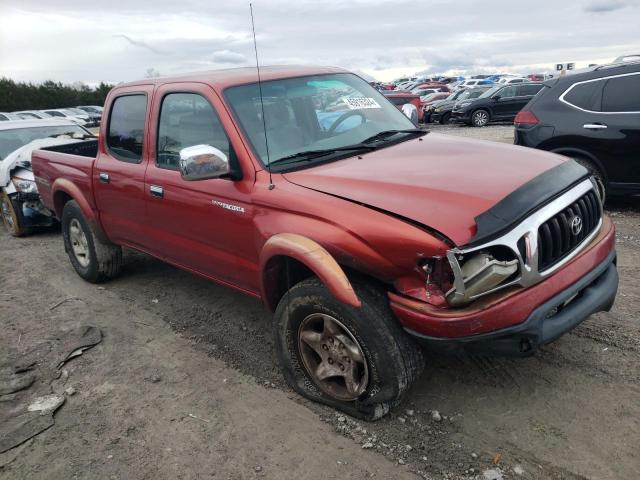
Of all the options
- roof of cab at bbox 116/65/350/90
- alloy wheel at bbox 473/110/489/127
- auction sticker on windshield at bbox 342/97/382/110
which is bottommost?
alloy wheel at bbox 473/110/489/127

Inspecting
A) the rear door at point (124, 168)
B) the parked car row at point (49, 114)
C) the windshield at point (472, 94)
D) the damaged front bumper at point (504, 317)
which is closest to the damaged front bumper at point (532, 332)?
the damaged front bumper at point (504, 317)

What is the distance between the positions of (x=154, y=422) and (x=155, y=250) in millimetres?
1629

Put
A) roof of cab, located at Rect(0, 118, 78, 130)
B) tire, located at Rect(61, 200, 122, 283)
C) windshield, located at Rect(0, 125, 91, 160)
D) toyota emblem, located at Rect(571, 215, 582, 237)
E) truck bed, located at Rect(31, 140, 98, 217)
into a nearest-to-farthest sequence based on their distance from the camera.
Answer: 1. toyota emblem, located at Rect(571, 215, 582, 237)
2. truck bed, located at Rect(31, 140, 98, 217)
3. tire, located at Rect(61, 200, 122, 283)
4. windshield, located at Rect(0, 125, 91, 160)
5. roof of cab, located at Rect(0, 118, 78, 130)

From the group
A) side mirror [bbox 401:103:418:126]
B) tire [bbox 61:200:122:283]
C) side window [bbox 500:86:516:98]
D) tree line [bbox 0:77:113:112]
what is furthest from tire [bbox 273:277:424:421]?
tree line [bbox 0:77:113:112]

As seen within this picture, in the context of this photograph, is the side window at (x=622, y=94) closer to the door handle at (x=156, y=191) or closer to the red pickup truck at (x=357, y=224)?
the red pickup truck at (x=357, y=224)

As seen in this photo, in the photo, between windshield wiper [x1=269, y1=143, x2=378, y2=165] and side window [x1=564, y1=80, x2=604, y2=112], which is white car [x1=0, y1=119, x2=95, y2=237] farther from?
side window [x1=564, y1=80, x2=604, y2=112]

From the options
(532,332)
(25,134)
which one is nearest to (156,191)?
(532,332)

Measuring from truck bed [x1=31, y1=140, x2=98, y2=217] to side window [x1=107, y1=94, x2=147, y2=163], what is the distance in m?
0.40

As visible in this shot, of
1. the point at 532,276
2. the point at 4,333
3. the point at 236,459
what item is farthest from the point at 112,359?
the point at 532,276

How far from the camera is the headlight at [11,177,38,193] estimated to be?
735 centimetres

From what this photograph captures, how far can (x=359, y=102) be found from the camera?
397cm

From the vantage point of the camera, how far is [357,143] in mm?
3588

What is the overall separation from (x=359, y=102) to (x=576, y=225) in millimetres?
1787

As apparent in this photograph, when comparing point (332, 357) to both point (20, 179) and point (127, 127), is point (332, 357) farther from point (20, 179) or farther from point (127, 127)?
point (20, 179)
